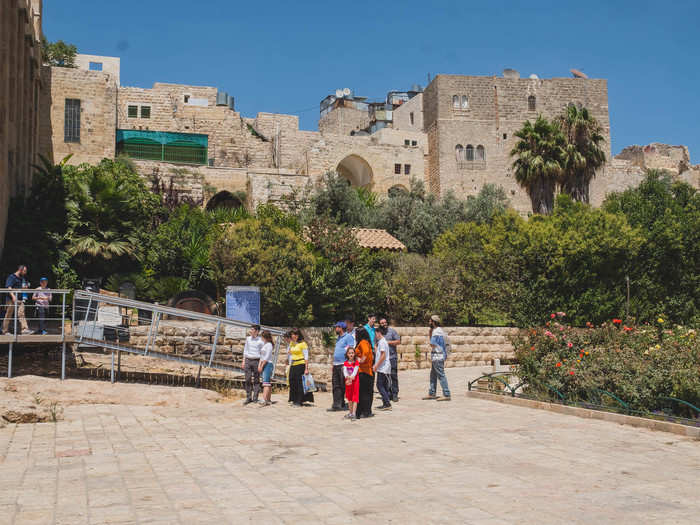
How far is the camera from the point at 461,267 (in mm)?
21594

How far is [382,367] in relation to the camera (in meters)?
11.5

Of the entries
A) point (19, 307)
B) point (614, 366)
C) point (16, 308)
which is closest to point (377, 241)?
point (19, 307)

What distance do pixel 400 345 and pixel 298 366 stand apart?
7810mm

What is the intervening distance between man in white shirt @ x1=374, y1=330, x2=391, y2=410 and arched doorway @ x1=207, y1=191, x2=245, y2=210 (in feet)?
79.6

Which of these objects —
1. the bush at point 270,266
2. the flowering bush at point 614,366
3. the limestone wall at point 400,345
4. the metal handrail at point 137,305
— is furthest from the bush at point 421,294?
the metal handrail at point 137,305

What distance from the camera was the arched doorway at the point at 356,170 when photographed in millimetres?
44406

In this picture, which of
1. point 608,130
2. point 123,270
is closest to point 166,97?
point 123,270

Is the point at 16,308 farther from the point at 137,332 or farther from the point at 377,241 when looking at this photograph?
the point at 377,241

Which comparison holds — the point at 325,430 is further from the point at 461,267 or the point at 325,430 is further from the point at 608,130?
the point at 608,130

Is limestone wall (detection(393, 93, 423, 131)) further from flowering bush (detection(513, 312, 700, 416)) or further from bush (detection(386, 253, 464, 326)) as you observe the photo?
flowering bush (detection(513, 312, 700, 416))

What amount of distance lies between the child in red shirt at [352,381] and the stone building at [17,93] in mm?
12571

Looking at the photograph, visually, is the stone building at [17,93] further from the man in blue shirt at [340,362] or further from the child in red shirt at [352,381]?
the child in red shirt at [352,381]

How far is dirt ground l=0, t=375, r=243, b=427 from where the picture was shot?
11.0 m

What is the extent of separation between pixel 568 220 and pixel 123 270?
50.4 feet
